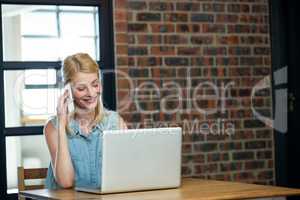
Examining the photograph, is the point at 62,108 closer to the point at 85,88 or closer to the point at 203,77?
the point at 85,88

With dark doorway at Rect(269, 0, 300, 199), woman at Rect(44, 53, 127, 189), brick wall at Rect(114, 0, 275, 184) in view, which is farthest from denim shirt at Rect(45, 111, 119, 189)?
dark doorway at Rect(269, 0, 300, 199)

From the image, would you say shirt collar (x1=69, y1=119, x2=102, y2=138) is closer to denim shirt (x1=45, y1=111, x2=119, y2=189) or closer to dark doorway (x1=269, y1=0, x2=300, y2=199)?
denim shirt (x1=45, y1=111, x2=119, y2=189)

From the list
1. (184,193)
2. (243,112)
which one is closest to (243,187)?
(184,193)

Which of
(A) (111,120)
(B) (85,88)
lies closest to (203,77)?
(A) (111,120)

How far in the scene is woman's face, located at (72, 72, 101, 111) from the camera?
3158mm

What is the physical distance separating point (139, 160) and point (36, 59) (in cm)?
207

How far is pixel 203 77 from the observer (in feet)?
16.0

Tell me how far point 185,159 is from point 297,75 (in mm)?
1184

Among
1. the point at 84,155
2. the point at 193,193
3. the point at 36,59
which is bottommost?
the point at 193,193

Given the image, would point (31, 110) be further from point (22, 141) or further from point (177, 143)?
point (177, 143)

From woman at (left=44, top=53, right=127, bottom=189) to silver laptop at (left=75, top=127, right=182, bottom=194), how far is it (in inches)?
7.8

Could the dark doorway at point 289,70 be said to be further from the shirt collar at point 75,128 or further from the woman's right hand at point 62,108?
the woman's right hand at point 62,108

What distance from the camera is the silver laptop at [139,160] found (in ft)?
8.62

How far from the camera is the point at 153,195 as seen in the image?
8.43 ft
